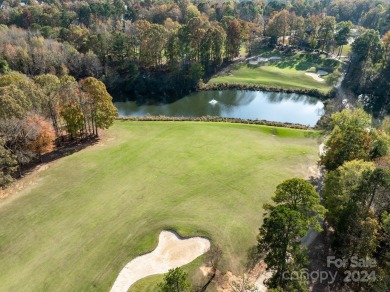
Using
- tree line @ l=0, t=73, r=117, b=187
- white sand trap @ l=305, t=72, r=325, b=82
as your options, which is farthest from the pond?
tree line @ l=0, t=73, r=117, b=187

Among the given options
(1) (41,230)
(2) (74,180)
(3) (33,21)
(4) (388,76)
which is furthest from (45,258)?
(3) (33,21)

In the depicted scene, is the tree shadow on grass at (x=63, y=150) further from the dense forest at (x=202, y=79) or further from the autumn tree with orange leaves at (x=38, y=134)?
the autumn tree with orange leaves at (x=38, y=134)

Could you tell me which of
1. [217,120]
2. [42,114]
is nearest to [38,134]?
[42,114]

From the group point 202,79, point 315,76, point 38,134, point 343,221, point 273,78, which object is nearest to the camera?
point 343,221

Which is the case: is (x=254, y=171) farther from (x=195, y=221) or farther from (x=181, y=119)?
(x=181, y=119)

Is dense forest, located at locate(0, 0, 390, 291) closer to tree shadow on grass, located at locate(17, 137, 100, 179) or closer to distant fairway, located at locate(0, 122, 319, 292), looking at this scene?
tree shadow on grass, located at locate(17, 137, 100, 179)

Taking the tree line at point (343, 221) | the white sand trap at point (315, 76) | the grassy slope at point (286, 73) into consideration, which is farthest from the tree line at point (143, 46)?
the tree line at point (343, 221)

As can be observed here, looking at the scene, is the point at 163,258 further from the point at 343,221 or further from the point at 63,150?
the point at 63,150
